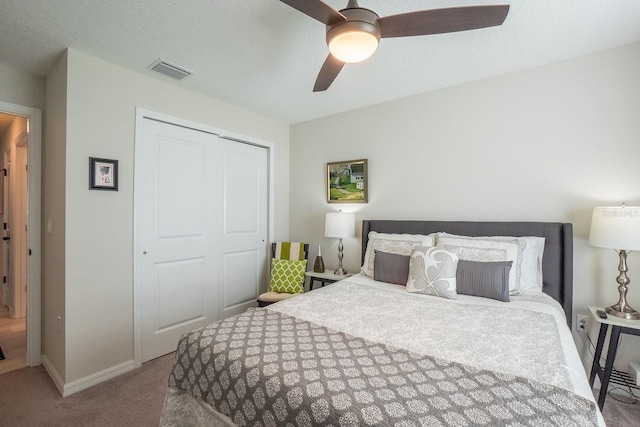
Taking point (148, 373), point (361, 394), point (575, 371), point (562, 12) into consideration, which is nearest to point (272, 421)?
point (361, 394)

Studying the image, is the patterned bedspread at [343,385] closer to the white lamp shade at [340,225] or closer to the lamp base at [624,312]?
the lamp base at [624,312]

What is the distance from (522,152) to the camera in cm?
241

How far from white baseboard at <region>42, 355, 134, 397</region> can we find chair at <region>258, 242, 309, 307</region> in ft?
4.06

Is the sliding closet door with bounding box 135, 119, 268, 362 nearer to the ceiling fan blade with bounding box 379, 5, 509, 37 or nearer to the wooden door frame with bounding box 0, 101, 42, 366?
the wooden door frame with bounding box 0, 101, 42, 366

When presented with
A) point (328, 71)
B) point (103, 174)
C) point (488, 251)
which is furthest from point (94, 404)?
point (488, 251)

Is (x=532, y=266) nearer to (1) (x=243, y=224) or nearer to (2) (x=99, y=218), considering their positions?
(1) (x=243, y=224)

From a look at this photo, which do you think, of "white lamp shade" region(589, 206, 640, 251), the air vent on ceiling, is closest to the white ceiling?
the air vent on ceiling

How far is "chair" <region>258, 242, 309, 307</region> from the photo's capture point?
10.0 ft

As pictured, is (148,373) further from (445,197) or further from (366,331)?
(445,197)

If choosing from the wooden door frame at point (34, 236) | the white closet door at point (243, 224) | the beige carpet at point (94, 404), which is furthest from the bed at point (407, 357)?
the wooden door frame at point (34, 236)

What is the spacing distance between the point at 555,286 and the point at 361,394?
6.84 ft

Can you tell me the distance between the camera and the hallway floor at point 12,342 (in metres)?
2.44

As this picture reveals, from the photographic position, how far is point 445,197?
2771 mm

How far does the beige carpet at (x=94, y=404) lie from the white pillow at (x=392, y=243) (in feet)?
5.18
